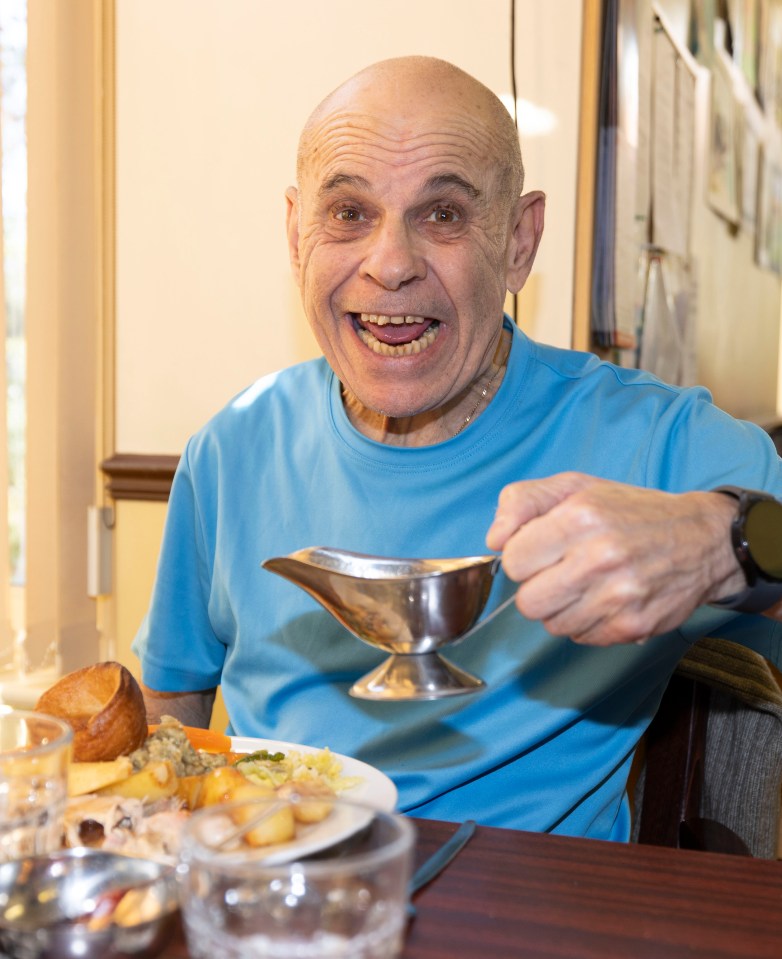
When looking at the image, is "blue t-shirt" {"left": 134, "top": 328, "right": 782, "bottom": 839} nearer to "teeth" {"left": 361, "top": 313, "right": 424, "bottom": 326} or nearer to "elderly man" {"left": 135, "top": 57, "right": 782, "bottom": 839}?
"elderly man" {"left": 135, "top": 57, "right": 782, "bottom": 839}

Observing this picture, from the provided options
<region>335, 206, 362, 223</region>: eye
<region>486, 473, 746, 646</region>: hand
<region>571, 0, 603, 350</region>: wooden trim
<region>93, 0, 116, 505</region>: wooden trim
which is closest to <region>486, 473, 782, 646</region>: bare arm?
<region>486, 473, 746, 646</region>: hand

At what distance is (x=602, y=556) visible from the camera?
0.91m

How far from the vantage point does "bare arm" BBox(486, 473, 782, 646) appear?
91cm

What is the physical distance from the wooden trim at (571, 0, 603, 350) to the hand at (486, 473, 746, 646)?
1.20 metres

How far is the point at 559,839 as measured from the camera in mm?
987

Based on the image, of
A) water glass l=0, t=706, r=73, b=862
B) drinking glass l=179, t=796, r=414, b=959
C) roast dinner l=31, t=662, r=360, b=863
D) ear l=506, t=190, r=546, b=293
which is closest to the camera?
drinking glass l=179, t=796, r=414, b=959

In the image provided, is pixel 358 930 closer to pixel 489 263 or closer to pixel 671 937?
pixel 671 937

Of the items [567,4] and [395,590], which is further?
[567,4]

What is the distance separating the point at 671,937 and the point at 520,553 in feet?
0.98

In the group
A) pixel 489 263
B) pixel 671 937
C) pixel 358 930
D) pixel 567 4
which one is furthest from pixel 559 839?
pixel 567 4

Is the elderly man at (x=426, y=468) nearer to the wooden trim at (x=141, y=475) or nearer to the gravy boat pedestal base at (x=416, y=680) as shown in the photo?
the gravy boat pedestal base at (x=416, y=680)

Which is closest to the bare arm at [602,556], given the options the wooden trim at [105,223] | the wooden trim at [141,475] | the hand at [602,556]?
the hand at [602,556]

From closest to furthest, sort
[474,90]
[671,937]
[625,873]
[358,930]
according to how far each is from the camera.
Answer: [358,930], [671,937], [625,873], [474,90]

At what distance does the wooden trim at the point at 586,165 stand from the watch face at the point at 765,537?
1.15m
